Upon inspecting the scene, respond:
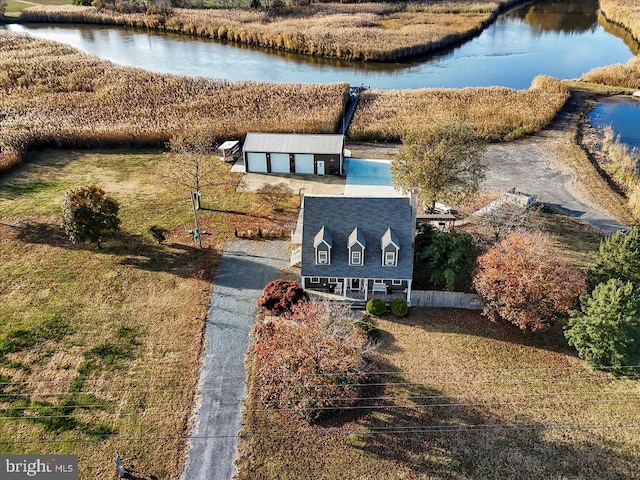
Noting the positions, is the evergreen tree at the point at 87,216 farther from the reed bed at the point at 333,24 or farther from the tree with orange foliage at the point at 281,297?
the reed bed at the point at 333,24

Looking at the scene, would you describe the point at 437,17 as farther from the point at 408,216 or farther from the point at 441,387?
the point at 441,387

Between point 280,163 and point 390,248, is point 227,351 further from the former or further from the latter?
point 280,163

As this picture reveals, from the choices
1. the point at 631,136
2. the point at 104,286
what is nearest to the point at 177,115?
the point at 104,286

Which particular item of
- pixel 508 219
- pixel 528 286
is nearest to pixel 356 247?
pixel 528 286

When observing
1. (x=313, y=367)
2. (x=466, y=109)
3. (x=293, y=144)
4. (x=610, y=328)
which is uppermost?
(x=466, y=109)

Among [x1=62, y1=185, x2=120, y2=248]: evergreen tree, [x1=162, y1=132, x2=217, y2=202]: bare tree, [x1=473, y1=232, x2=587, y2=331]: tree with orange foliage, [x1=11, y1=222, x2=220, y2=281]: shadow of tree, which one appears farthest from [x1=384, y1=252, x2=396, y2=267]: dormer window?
[x1=62, y1=185, x2=120, y2=248]: evergreen tree

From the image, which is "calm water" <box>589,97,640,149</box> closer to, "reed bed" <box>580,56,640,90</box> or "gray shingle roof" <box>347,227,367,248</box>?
"reed bed" <box>580,56,640,90</box>

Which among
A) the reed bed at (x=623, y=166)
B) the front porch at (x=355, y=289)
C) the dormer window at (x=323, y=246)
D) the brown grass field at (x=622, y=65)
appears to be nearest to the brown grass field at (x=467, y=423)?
the front porch at (x=355, y=289)
